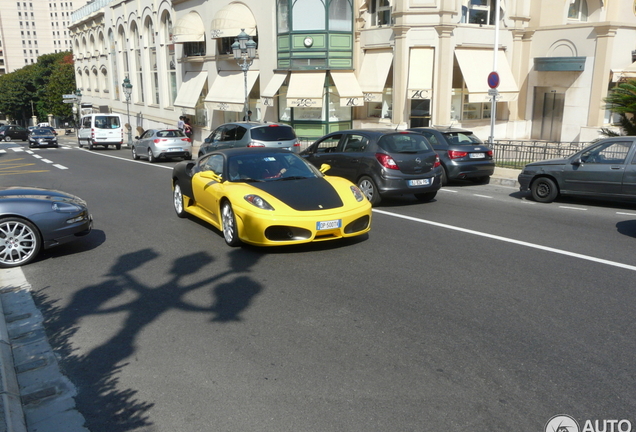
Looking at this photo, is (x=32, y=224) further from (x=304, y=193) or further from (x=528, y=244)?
(x=528, y=244)

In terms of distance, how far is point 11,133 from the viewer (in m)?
57.1

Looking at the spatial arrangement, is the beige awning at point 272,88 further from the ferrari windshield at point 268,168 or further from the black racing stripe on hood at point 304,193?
the black racing stripe on hood at point 304,193

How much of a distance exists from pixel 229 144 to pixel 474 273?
508 inches

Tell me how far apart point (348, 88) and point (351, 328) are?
23.8 metres

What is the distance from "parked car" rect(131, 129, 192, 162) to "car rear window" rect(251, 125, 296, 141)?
26.4 feet

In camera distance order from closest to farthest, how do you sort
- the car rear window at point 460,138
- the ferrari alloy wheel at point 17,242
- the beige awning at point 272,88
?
the ferrari alloy wheel at point 17,242
the car rear window at point 460,138
the beige awning at point 272,88

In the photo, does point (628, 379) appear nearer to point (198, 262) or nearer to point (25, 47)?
point (198, 262)

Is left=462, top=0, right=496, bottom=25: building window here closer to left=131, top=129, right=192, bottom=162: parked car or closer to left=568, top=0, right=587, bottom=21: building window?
left=568, top=0, right=587, bottom=21: building window

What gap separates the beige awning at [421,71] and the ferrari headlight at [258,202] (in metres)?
19.2

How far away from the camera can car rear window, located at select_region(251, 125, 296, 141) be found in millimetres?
17984

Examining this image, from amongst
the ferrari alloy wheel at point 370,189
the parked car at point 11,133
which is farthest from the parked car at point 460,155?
the parked car at point 11,133

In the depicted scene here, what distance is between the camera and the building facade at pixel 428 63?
25656 mm

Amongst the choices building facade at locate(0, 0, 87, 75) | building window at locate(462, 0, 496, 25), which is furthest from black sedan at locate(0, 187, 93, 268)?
building facade at locate(0, 0, 87, 75)

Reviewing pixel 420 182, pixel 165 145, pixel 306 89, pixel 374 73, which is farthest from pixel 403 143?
pixel 306 89
